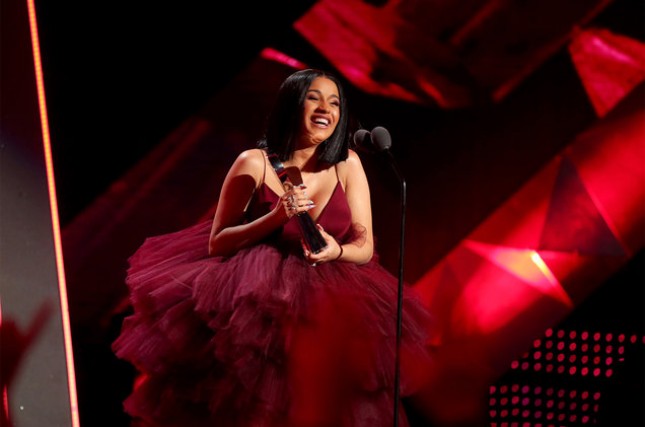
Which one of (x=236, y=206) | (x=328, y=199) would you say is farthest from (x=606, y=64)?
(x=236, y=206)

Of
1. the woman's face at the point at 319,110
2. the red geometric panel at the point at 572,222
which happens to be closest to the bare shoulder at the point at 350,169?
the woman's face at the point at 319,110

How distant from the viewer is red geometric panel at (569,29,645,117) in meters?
2.82

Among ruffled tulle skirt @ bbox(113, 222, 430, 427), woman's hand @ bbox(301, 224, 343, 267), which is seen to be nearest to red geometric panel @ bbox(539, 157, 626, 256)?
ruffled tulle skirt @ bbox(113, 222, 430, 427)

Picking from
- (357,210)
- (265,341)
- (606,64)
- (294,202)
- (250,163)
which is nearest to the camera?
(265,341)

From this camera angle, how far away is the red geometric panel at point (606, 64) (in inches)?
111

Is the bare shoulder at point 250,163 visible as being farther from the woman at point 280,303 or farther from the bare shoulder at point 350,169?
the bare shoulder at point 350,169

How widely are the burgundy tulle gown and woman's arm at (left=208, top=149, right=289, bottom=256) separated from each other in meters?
0.04

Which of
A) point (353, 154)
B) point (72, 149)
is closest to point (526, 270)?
point (353, 154)

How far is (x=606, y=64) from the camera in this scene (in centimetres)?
285

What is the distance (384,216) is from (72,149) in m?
1.25

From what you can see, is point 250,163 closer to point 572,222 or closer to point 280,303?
point 280,303

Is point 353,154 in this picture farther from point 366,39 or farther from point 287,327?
point 287,327

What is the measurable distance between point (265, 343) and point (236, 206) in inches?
20.2

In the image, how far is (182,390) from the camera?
2.20 metres
